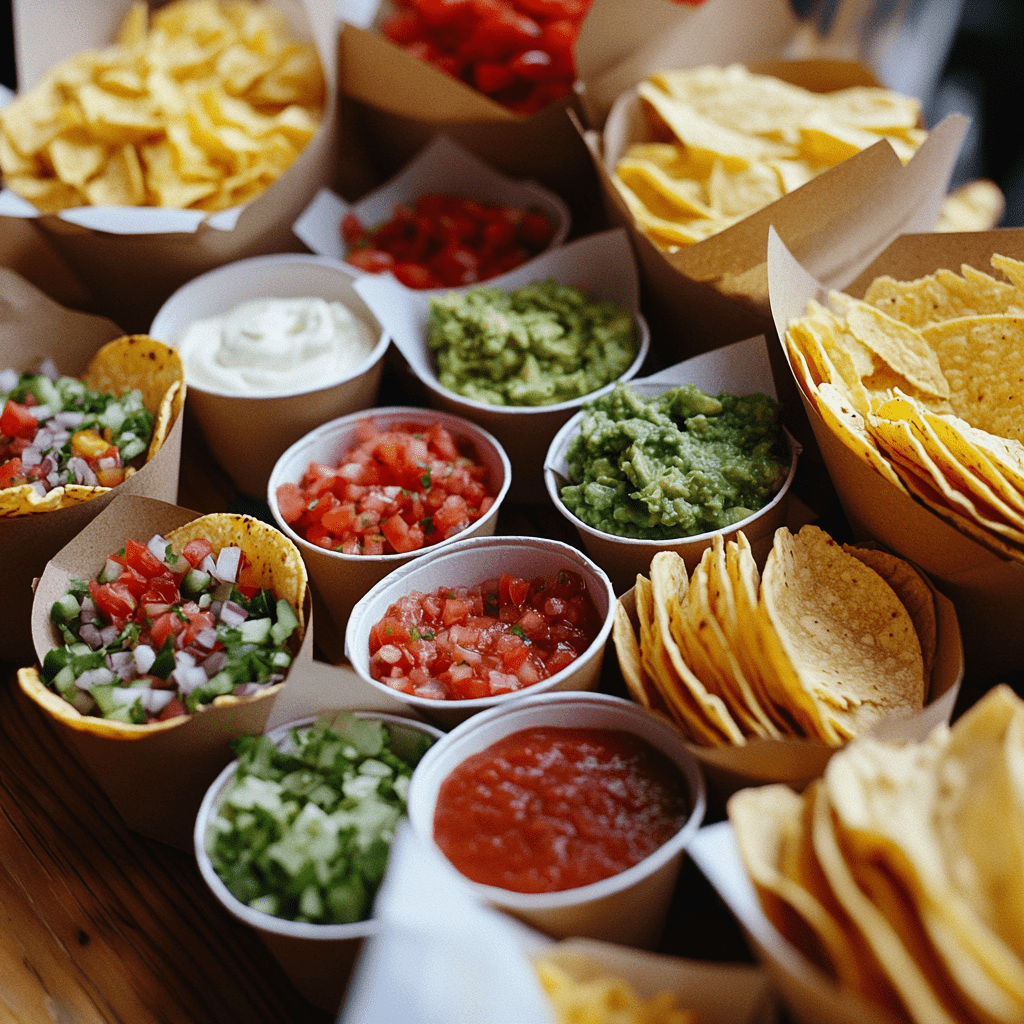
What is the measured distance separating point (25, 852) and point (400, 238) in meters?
2.10

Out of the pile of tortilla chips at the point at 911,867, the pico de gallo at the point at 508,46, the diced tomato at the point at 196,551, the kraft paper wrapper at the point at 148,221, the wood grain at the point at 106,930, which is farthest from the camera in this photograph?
the pico de gallo at the point at 508,46

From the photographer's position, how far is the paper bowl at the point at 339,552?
209 cm

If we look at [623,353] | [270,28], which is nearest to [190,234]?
[270,28]

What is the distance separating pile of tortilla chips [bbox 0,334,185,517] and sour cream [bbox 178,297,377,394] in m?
0.10

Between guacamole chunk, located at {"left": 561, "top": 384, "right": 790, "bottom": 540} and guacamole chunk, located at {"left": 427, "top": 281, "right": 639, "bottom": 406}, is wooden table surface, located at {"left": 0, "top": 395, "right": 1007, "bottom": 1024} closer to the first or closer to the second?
guacamole chunk, located at {"left": 561, "top": 384, "right": 790, "bottom": 540}

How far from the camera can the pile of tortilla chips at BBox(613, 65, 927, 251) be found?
8.64 ft

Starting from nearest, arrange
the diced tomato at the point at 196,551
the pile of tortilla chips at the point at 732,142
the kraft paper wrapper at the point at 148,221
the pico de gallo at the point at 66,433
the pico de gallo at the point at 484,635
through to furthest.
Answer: the pico de gallo at the point at 484,635
the diced tomato at the point at 196,551
the pico de gallo at the point at 66,433
the pile of tortilla chips at the point at 732,142
the kraft paper wrapper at the point at 148,221

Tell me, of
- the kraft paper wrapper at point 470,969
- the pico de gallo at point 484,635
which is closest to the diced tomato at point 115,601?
the pico de gallo at point 484,635

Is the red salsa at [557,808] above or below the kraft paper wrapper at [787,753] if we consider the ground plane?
below

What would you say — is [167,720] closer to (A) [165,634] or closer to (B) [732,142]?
(A) [165,634]

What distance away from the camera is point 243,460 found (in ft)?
8.53

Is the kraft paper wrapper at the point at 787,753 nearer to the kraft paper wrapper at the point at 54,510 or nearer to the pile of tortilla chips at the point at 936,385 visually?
the pile of tortilla chips at the point at 936,385

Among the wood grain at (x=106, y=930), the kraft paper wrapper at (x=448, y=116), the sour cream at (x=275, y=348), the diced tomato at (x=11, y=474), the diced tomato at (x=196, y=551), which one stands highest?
the kraft paper wrapper at (x=448, y=116)

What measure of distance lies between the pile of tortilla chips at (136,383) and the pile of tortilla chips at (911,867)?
5.14 ft
